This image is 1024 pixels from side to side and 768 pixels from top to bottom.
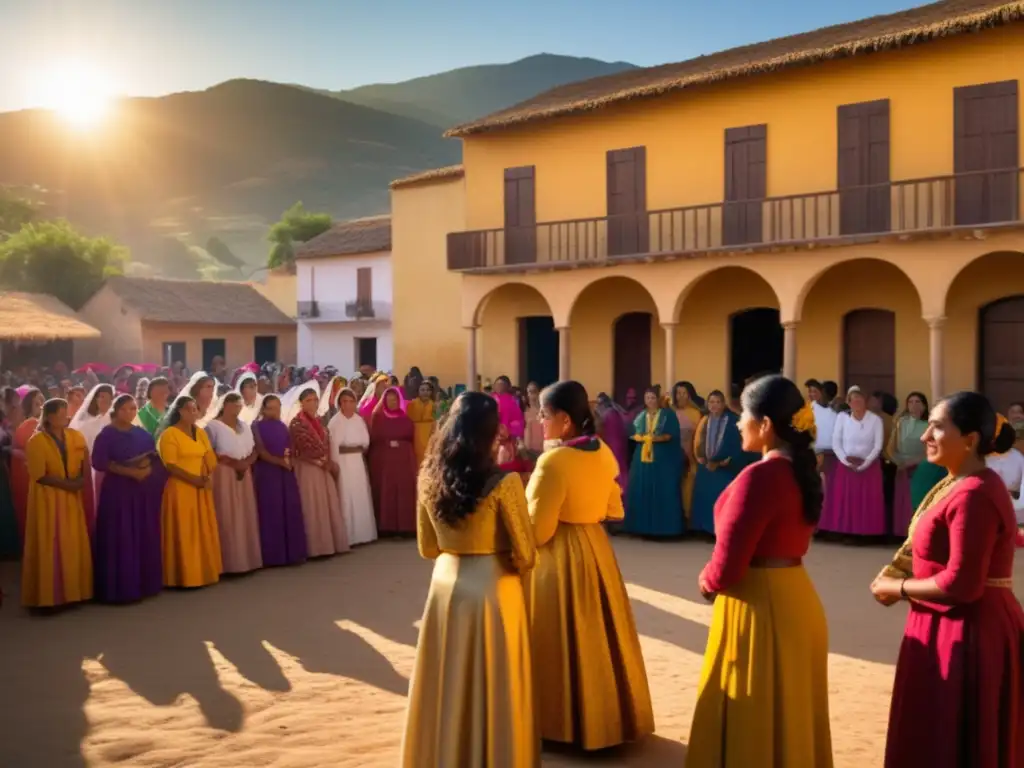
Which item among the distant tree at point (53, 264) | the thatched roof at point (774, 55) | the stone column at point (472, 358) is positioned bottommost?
the stone column at point (472, 358)

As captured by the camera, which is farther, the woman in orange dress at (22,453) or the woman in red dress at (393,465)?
the woman in red dress at (393,465)

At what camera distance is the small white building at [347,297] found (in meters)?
36.1

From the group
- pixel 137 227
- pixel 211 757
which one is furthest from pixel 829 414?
pixel 137 227

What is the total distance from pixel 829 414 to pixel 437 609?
27.6 feet

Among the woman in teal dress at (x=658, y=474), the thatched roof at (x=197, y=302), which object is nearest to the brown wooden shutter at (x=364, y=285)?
the thatched roof at (x=197, y=302)

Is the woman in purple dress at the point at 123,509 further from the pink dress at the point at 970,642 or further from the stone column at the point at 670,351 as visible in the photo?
the stone column at the point at 670,351

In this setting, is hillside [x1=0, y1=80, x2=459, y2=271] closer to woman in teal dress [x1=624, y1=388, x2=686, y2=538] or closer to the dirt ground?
woman in teal dress [x1=624, y1=388, x2=686, y2=538]

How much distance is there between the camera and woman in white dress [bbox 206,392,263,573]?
9.38 meters

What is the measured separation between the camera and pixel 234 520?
9445 millimetres

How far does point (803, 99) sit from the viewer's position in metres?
17.3

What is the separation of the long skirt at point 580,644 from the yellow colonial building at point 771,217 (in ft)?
39.2

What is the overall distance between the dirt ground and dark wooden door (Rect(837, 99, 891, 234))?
7.90m

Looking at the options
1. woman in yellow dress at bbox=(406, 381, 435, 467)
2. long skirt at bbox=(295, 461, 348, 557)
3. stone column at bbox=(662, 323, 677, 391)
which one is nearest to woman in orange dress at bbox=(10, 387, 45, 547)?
long skirt at bbox=(295, 461, 348, 557)

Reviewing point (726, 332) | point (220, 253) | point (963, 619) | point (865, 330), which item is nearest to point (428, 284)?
point (726, 332)
